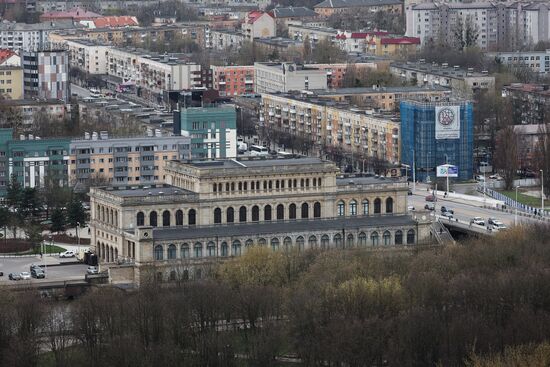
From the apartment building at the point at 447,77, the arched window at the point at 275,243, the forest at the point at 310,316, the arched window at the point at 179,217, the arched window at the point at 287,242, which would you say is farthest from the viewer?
the apartment building at the point at 447,77

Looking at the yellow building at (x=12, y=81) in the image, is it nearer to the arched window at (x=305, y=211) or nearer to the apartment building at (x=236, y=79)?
the apartment building at (x=236, y=79)

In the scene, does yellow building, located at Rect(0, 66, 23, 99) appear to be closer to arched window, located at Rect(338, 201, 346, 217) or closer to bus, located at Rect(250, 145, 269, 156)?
bus, located at Rect(250, 145, 269, 156)

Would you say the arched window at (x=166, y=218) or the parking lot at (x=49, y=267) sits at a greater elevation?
the arched window at (x=166, y=218)

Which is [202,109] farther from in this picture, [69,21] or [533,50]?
[69,21]

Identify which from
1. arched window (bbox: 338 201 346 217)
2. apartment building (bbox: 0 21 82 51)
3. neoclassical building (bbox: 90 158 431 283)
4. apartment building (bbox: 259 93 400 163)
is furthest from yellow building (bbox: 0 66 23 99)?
arched window (bbox: 338 201 346 217)

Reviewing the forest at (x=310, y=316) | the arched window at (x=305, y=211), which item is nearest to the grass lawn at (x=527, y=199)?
the arched window at (x=305, y=211)

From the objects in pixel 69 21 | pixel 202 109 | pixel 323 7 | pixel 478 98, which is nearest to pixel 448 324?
pixel 202 109
